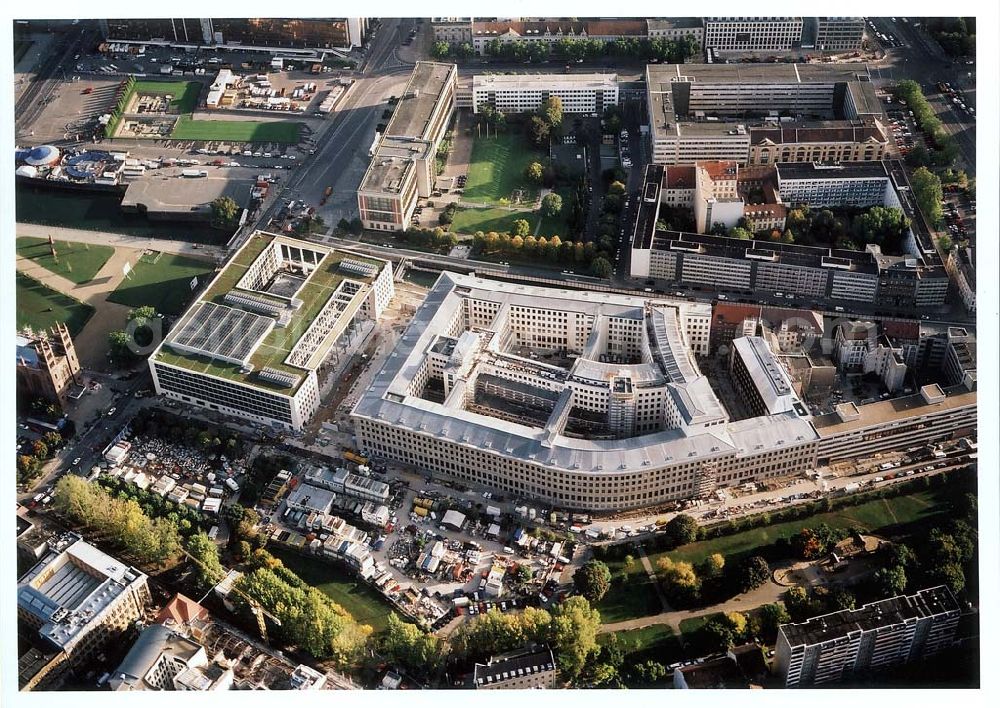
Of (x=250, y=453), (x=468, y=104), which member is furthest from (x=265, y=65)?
(x=250, y=453)

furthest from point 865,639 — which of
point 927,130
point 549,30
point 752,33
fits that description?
point 549,30

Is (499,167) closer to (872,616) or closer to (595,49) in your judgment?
(595,49)

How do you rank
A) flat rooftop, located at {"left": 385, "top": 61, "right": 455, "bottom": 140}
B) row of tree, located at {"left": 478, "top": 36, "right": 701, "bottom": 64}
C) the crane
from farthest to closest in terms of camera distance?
row of tree, located at {"left": 478, "top": 36, "right": 701, "bottom": 64}, flat rooftop, located at {"left": 385, "top": 61, "right": 455, "bottom": 140}, the crane

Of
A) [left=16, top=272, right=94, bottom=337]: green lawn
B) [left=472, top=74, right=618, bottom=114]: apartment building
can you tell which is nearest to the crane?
[left=16, top=272, right=94, bottom=337]: green lawn

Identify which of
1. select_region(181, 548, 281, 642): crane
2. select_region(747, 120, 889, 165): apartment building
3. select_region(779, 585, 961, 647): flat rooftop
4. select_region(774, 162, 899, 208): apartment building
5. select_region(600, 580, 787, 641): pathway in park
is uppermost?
select_region(747, 120, 889, 165): apartment building

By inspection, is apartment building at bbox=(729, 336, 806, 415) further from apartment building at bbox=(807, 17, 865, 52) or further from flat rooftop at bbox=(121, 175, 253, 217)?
apartment building at bbox=(807, 17, 865, 52)
